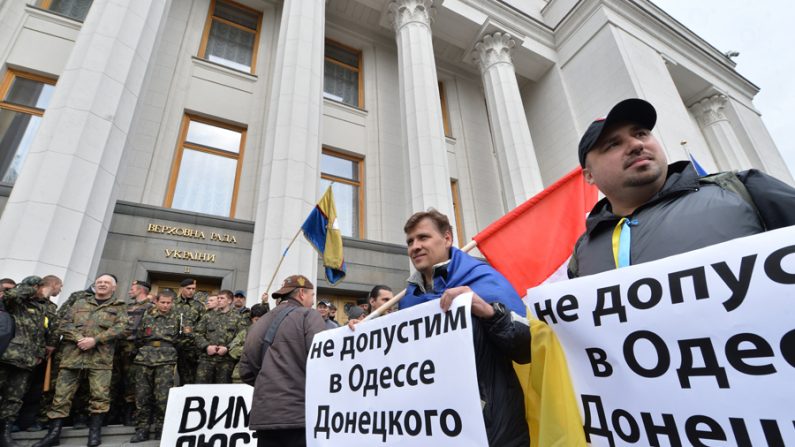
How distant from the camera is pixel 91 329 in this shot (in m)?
4.89

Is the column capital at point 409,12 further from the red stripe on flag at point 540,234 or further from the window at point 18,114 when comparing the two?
the red stripe on flag at point 540,234

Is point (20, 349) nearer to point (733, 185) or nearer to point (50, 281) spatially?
point (50, 281)

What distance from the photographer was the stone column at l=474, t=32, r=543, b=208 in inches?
475

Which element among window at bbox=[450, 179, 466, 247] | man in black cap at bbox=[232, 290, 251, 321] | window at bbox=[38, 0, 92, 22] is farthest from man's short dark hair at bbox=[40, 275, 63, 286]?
window at bbox=[450, 179, 466, 247]

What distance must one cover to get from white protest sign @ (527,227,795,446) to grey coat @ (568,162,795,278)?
17 cm

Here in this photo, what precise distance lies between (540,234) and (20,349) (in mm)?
5829

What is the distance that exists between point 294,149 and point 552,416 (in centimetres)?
785

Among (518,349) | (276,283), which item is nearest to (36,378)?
(276,283)

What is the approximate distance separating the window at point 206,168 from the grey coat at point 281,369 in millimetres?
7806

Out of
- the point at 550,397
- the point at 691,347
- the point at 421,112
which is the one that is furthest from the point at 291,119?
the point at 691,347

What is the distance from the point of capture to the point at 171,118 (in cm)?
1019

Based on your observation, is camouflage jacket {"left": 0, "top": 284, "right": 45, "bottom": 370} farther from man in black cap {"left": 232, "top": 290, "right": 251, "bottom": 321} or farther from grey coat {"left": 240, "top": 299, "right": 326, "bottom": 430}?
grey coat {"left": 240, "top": 299, "right": 326, "bottom": 430}

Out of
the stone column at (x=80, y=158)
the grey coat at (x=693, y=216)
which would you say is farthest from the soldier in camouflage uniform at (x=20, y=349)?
the grey coat at (x=693, y=216)

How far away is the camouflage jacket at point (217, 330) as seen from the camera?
6.00 metres
